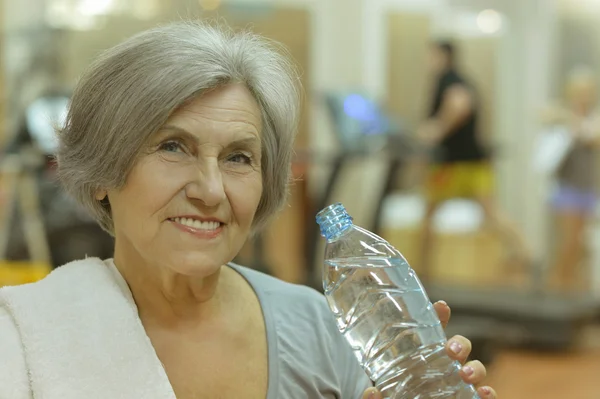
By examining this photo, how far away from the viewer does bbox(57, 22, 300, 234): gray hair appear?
1344 mm

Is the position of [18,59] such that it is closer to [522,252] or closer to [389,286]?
[522,252]

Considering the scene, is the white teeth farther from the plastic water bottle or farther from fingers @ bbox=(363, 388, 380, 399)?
fingers @ bbox=(363, 388, 380, 399)

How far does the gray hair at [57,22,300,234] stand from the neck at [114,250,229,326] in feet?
0.38

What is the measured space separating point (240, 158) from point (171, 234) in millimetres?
166

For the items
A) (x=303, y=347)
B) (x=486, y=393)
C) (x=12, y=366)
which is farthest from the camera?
(x=303, y=347)

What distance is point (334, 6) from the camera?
8.26 meters

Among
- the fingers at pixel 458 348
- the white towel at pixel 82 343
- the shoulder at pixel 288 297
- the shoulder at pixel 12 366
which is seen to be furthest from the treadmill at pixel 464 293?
the shoulder at pixel 12 366

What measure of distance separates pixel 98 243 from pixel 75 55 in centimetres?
152

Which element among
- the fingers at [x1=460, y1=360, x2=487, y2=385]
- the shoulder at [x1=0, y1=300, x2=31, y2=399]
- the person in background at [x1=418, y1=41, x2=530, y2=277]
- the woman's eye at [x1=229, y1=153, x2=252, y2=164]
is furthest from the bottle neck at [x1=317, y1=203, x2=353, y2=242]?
the person in background at [x1=418, y1=41, x2=530, y2=277]

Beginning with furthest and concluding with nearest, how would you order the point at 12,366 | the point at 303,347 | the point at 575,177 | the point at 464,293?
the point at 575,177, the point at 464,293, the point at 303,347, the point at 12,366

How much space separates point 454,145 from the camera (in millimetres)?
6660

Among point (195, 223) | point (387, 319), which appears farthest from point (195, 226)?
point (387, 319)

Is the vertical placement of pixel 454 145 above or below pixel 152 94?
below

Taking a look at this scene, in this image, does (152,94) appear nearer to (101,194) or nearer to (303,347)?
(101,194)
